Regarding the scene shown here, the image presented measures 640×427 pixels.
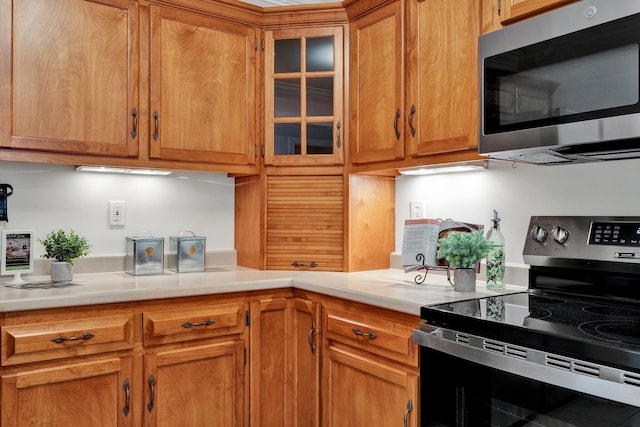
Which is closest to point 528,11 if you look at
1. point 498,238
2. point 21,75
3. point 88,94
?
point 498,238

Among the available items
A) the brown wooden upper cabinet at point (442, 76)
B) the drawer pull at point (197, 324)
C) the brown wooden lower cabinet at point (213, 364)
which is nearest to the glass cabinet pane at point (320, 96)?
the brown wooden upper cabinet at point (442, 76)

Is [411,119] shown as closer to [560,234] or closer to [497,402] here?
[560,234]

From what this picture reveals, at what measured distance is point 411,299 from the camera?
163cm

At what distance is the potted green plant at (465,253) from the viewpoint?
1.76m

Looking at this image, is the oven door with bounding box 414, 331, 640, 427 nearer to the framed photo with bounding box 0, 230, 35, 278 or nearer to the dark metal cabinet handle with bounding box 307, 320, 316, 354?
the dark metal cabinet handle with bounding box 307, 320, 316, 354

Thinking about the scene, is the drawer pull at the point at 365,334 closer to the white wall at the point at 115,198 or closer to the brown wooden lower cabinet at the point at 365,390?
the brown wooden lower cabinet at the point at 365,390

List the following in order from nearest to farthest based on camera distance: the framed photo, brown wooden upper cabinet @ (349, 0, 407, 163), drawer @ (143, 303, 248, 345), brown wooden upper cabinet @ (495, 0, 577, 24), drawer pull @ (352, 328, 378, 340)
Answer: brown wooden upper cabinet @ (495, 0, 577, 24), drawer pull @ (352, 328, 378, 340), drawer @ (143, 303, 248, 345), the framed photo, brown wooden upper cabinet @ (349, 0, 407, 163)

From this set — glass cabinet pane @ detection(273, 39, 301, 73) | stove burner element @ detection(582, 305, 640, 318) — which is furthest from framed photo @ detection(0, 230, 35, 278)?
stove burner element @ detection(582, 305, 640, 318)

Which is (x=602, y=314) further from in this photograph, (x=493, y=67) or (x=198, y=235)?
(x=198, y=235)

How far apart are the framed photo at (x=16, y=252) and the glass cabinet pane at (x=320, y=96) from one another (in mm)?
1355

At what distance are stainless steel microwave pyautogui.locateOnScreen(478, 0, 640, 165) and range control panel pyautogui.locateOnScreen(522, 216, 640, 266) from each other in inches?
8.6

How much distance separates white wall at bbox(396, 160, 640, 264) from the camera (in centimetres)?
168

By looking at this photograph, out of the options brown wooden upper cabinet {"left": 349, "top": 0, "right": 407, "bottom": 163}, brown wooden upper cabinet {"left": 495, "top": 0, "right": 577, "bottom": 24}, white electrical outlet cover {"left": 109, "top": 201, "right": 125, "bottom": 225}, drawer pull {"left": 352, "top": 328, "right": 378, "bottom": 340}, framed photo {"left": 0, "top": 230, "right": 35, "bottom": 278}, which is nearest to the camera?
brown wooden upper cabinet {"left": 495, "top": 0, "right": 577, "bottom": 24}

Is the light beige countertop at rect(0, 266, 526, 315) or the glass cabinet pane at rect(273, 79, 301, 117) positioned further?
the glass cabinet pane at rect(273, 79, 301, 117)
